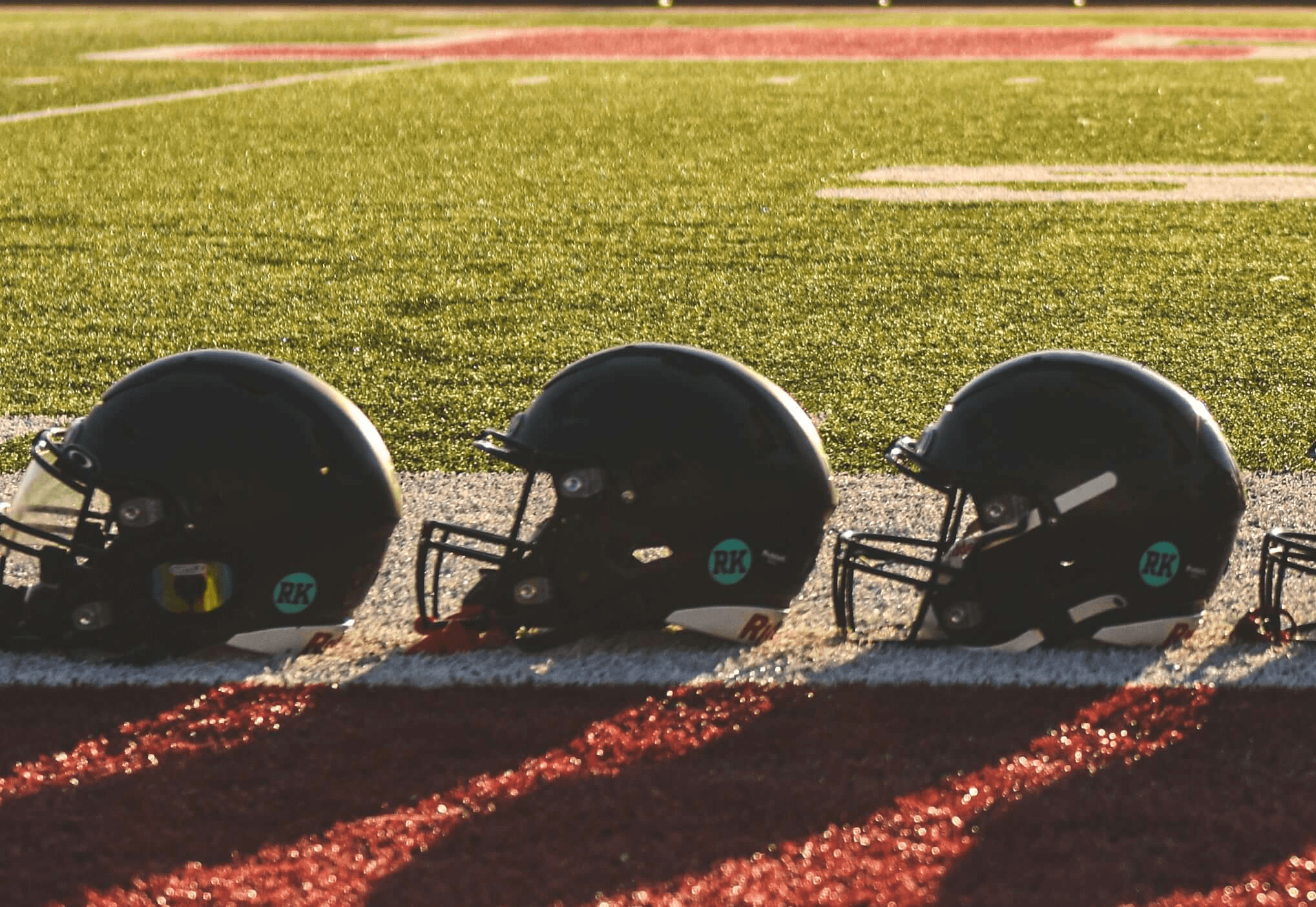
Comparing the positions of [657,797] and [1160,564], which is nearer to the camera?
[657,797]

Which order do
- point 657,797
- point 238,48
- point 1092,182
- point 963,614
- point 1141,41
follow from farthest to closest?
point 1141,41 < point 238,48 < point 1092,182 < point 963,614 < point 657,797

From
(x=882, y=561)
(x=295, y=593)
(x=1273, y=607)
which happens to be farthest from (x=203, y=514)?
(x=1273, y=607)

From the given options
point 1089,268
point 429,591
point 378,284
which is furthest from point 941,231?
point 429,591

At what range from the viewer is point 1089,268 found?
7816 millimetres

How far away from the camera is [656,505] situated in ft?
10.7

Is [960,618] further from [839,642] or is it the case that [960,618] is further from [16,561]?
[16,561]

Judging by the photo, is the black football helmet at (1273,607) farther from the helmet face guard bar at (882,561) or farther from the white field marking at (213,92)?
the white field marking at (213,92)

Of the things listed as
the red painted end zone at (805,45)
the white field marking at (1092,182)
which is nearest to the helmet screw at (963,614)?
the white field marking at (1092,182)

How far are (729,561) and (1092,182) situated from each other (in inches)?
310

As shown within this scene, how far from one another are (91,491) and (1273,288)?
564cm

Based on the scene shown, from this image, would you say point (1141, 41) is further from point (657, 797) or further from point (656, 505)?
point (657, 797)

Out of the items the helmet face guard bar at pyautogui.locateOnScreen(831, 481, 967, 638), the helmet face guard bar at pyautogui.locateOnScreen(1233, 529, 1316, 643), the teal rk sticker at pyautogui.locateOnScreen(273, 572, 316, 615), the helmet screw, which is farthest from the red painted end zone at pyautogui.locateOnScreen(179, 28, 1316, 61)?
the teal rk sticker at pyautogui.locateOnScreen(273, 572, 316, 615)

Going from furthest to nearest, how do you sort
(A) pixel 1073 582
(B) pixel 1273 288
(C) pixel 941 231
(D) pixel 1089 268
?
1. (C) pixel 941 231
2. (D) pixel 1089 268
3. (B) pixel 1273 288
4. (A) pixel 1073 582

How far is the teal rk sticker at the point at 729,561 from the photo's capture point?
10.8 ft
